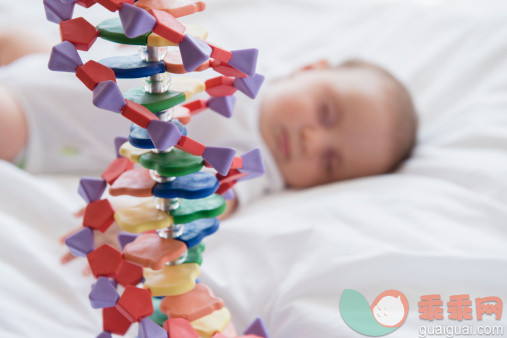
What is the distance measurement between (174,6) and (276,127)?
0.76 m

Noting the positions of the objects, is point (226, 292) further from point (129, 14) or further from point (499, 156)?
point (499, 156)

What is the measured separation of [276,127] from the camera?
1.17 metres

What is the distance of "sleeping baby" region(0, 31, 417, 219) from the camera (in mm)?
1072

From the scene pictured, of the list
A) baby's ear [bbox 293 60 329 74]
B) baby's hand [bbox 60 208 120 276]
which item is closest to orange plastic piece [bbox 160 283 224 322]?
baby's hand [bbox 60 208 120 276]

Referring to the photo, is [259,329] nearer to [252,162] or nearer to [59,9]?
[252,162]

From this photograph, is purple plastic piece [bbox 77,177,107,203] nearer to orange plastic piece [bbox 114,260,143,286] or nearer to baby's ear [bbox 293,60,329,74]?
orange plastic piece [bbox 114,260,143,286]

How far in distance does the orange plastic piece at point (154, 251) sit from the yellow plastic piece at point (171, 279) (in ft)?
0.10

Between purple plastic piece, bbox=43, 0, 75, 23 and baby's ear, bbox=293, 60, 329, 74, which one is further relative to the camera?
baby's ear, bbox=293, 60, 329, 74

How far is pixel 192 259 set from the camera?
1.71 ft

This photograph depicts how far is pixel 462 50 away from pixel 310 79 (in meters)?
0.38

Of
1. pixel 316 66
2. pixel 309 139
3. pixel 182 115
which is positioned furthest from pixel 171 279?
pixel 316 66

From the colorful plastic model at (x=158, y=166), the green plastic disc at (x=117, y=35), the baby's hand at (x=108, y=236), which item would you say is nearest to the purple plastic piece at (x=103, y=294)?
the colorful plastic model at (x=158, y=166)

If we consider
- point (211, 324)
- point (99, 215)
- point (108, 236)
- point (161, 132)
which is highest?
point (161, 132)
